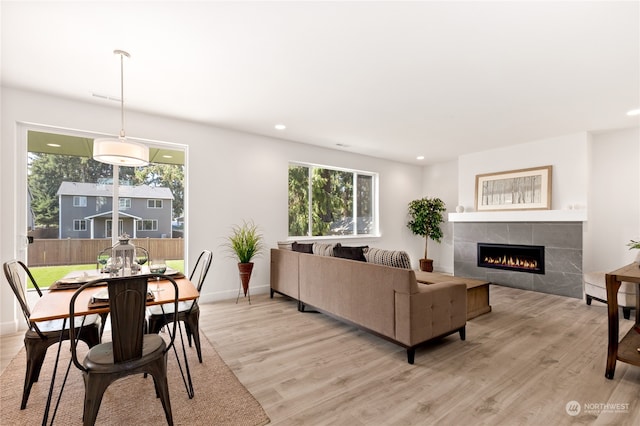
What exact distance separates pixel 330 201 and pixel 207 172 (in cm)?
259

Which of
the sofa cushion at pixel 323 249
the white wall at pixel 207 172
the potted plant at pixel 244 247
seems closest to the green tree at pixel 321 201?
the white wall at pixel 207 172

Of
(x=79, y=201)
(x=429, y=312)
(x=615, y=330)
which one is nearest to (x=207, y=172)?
(x=79, y=201)

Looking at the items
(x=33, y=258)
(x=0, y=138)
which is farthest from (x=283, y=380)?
(x=0, y=138)

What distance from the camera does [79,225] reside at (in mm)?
3656

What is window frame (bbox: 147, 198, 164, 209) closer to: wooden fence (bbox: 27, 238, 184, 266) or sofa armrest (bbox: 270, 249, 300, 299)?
wooden fence (bbox: 27, 238, 184, 266)

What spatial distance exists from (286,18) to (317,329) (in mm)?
2973

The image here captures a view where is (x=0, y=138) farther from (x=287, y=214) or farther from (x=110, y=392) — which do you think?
(x=287, y=214)

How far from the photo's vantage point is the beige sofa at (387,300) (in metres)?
2.54

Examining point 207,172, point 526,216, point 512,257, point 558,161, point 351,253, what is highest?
point 558,161

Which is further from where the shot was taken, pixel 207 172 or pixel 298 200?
pixel 298 200

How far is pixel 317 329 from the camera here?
3.32m

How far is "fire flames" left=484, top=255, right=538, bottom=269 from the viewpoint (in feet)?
17.1

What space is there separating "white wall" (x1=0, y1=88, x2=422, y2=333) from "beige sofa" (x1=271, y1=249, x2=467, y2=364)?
160 centimetres

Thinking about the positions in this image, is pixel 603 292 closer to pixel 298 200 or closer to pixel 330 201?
pixel 330 201
